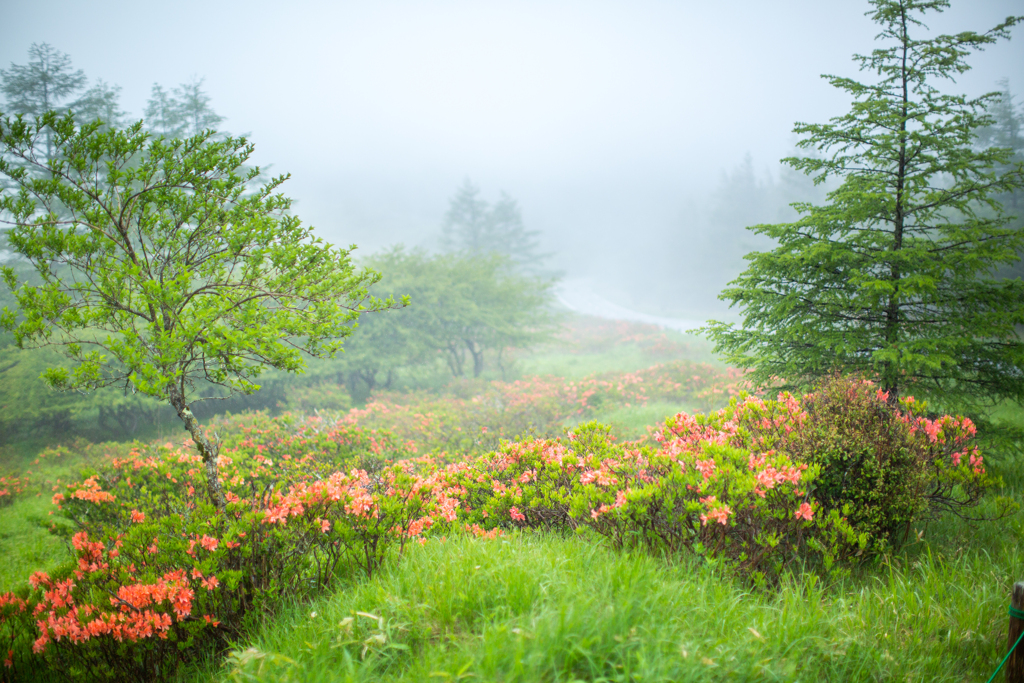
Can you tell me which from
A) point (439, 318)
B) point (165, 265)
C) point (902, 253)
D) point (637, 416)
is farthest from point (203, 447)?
point (439, 318)

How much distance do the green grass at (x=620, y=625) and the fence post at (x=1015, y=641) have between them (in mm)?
219

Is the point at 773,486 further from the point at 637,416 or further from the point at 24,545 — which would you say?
the point at 637,416

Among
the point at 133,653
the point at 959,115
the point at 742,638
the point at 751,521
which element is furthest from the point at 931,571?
the point at 959,115

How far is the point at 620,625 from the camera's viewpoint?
205 centimetres

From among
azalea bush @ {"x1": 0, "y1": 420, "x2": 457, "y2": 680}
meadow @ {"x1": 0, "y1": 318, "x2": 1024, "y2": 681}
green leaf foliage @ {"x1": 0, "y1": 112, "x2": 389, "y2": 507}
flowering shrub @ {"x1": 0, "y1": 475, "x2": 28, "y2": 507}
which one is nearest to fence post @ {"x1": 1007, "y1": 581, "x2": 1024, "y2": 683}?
meadow @ {"x1": 0, "y1": 318, "x2": 1024, "y2": 681}

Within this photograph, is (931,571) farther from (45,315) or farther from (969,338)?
(45,315)

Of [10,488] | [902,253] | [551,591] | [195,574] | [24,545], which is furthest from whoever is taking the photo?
[10,488]

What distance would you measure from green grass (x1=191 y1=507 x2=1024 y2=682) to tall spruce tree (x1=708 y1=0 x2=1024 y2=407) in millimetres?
3327

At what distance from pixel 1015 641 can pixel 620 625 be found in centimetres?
189

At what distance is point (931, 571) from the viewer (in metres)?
2.94

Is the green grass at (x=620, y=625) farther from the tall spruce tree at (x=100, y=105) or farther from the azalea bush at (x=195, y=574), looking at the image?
the tall spruce tree at (x=100, y=105)

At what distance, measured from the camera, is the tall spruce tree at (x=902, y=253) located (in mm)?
5238

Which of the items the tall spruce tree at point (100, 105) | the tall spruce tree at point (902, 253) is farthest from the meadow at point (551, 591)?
the tall spruce tree at point (100, 105)

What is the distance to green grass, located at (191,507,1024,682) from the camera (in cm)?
194
